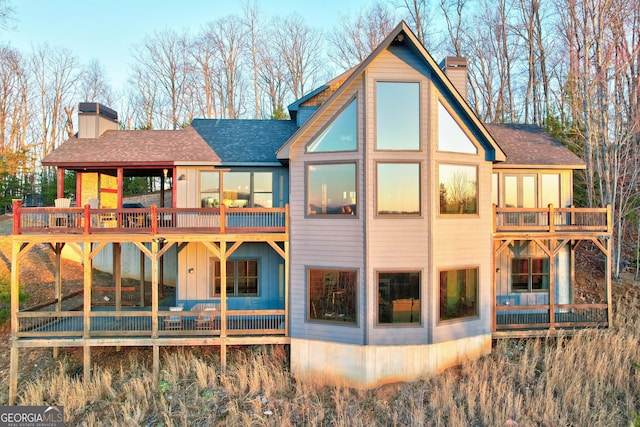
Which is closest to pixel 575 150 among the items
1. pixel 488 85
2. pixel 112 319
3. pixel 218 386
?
pixel 488 85

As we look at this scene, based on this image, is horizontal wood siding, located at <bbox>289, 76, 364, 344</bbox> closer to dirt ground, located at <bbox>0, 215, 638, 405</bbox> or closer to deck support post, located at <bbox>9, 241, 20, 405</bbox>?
dirt ground, located at <bbox>0, 215, 638, 405</bbox>

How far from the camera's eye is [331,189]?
400 inches

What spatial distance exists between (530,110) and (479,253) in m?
20.3

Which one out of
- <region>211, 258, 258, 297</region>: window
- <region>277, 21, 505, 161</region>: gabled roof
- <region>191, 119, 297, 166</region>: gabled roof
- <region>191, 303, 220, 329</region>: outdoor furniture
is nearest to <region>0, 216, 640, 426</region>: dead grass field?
<region>191, 303, 220, 329</region>: outdoor furniture

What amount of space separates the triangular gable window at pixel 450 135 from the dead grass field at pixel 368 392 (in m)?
5.86

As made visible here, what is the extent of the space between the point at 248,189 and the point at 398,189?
531 centimetres

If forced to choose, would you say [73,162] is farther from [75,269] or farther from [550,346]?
[550,346]

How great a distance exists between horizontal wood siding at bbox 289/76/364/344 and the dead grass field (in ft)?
4.68

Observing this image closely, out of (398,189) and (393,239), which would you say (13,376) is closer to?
(393,239)

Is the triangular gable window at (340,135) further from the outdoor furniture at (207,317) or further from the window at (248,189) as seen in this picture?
the outdoor furniture at (207,317)

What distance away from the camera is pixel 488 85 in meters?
27.3

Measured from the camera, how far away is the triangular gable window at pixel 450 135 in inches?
400

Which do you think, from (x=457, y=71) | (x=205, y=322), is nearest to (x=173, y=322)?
(x=205, y=322)

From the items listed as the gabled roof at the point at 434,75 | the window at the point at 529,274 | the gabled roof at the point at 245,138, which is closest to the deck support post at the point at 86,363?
the gabled roof at the point at 245,138
